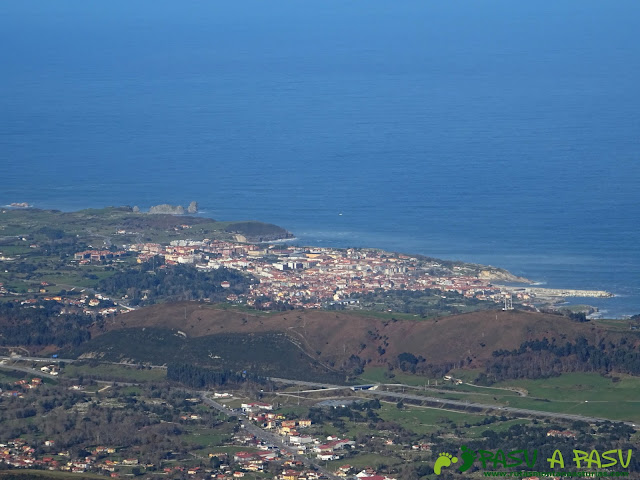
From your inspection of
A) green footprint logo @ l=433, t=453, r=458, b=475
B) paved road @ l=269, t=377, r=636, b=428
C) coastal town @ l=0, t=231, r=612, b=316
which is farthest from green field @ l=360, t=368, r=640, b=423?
coastal town @ l=0, t=231, r=612, b=316

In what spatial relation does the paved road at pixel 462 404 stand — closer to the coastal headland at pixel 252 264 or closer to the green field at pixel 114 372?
the green field at pixel 114 372

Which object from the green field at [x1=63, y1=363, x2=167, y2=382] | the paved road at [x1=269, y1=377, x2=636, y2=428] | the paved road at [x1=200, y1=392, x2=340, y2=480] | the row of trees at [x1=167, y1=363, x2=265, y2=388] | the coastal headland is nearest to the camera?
the paved road at [x1=200, y1=392, x2=340, y2=480]

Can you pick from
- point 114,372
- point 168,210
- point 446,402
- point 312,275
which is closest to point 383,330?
point 446,402

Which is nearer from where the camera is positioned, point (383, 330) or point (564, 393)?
point (564, 393)

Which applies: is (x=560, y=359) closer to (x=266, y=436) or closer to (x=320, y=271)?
(x=266, y=436)

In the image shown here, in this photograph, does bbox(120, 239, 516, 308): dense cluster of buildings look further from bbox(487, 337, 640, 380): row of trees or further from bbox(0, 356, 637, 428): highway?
bbox(487, 337, 640, 380): row of trees

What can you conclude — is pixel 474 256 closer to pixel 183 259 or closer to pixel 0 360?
pixel 183 259
